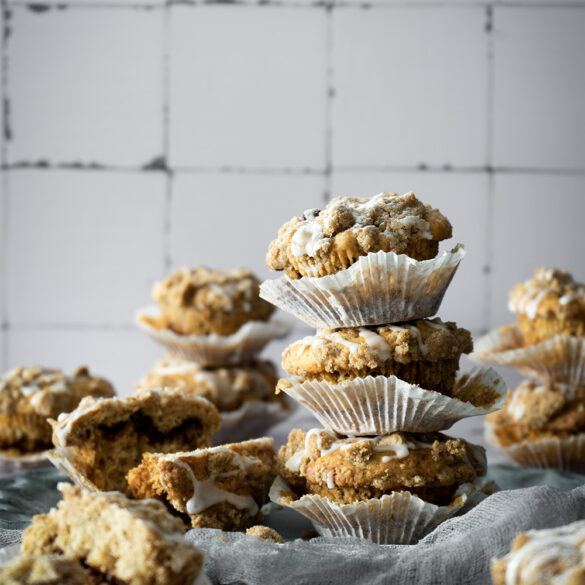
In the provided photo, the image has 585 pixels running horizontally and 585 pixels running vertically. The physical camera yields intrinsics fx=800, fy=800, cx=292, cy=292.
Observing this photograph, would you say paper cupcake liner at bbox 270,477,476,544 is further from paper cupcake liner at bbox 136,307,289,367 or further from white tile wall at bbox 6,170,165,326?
white tile wall at bbox 6,170,165,326

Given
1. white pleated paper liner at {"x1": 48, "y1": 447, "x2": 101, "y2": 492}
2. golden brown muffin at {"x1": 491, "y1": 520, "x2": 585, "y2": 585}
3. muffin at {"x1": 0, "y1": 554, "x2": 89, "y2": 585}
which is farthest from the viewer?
white pleated paper liner at {"x1": 48, "y1": 447, "x2": 101, "y2": 492}

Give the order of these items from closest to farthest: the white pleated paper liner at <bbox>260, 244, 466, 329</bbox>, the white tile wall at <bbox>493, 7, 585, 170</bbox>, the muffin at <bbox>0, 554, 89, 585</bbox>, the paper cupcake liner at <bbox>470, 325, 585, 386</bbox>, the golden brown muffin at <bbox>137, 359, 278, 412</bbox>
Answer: the muffin at <bbox>0, 554, 89, 585</bbox> → the white pleated paper liner at <bbox>260, 244, 466, 329</bbox> → the paper cupcake liner at <bbox>470, 325, 585, 386</bbox> → the golden brown muffin at <bbox>137, 359, 278, 412</bbox> → the white tile wall at <bbox>493, 7, 585, 170</bbox>

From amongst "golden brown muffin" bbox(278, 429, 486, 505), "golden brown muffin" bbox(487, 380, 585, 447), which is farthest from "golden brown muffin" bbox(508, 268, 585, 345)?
"golden brown muffin" bbox(278, 429, 486, 505)

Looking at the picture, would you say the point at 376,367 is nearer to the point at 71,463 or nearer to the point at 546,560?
the point at 546,560

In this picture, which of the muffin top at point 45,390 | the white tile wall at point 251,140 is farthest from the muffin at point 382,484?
the white tile wall at point 251,140

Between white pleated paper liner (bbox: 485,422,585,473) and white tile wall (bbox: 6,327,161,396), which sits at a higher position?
white tile wall (bbox: 6,327,161,396)

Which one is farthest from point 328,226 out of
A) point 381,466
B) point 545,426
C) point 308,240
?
point 545,426

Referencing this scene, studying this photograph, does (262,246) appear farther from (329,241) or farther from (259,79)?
(329,241)

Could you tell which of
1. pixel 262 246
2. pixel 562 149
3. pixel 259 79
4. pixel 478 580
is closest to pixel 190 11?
pixel 259 79
